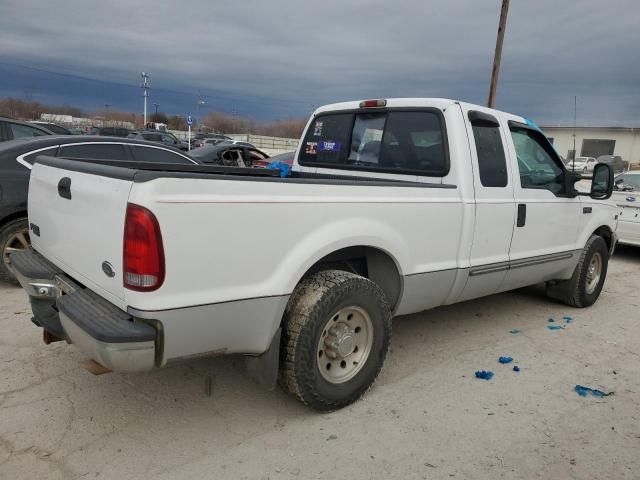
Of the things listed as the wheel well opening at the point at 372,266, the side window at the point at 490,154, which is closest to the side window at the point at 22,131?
the wheel well opening at the point at 372,266

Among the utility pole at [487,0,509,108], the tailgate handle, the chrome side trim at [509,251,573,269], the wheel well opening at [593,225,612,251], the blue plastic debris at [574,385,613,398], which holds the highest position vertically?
the utility pole at [487,0,509,108]

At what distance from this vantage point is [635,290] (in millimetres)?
6770

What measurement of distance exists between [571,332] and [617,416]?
1.70 metres

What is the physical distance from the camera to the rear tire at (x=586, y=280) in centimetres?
538

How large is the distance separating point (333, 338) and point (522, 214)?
7.02ft

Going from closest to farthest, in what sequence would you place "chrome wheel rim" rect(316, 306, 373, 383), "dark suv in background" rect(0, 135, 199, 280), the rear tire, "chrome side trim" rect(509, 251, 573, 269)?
1. "chrome wheel rim" rect(316, 306, 373, 383)
2. "chrome side trim" rect(509, 251, 573, 269)
3. "dark suv in background" rect(0, 135, 199, 280)
4. the rear tire

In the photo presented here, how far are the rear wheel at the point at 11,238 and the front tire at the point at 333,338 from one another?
12.1 ft

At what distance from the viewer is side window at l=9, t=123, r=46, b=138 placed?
8.90 meters

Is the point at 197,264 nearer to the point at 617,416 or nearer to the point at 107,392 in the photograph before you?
the point at 107,392

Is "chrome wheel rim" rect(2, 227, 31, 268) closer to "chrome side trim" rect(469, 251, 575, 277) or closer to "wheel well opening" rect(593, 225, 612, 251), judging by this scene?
"chrome side trim" rect(469, 251, 575, 277)

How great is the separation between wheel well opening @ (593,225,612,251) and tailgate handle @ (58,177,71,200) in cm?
527

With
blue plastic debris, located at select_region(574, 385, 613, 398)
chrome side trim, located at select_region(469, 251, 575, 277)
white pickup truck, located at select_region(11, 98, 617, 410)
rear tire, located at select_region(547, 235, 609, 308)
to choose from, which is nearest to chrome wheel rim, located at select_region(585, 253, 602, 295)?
rear tire, located at select_region(547, 235, 609, 308)

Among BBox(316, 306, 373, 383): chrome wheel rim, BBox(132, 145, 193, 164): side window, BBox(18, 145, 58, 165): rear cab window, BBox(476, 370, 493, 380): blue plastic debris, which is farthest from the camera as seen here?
BBox(132, 145, 193, 164): side window

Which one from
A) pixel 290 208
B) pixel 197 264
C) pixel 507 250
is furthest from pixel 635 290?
pixel 197 264
